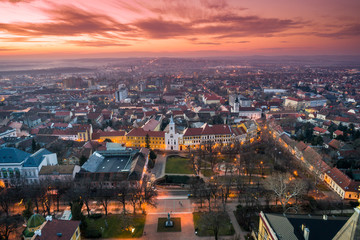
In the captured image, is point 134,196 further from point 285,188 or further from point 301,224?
point 301,224

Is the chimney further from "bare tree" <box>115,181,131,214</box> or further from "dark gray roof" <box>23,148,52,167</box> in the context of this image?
"dark gray roof" <box>23,148,52,167</box>

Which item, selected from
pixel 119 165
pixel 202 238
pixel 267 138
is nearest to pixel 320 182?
pixel 267 138

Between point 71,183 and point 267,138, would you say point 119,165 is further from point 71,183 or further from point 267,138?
point 267,138

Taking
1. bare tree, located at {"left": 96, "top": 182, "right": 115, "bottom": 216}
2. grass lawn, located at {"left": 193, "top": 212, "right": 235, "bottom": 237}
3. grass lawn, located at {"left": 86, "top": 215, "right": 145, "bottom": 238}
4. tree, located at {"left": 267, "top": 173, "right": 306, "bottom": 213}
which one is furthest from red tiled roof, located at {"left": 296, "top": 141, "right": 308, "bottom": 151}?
bare tree, located at {"left": 96, "top": 182, "right": 115, "bottom": 216}

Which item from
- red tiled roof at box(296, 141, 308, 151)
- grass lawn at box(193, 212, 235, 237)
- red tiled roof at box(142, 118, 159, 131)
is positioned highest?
red tiled roof at box(142, 118, 159, 131)

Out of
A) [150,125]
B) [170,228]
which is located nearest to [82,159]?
[170,228]

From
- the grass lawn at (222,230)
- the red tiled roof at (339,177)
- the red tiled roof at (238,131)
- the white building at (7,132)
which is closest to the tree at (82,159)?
the grass lawn at (222,230)
